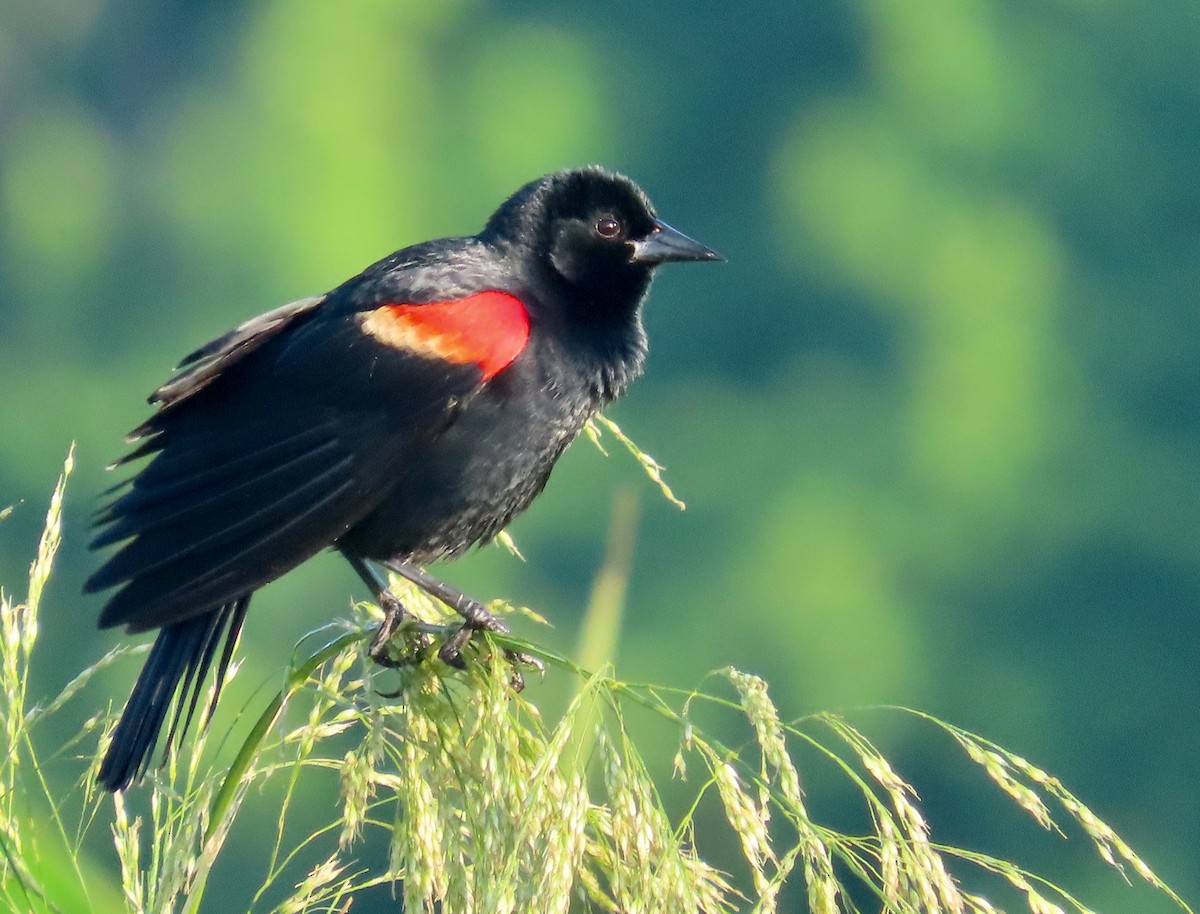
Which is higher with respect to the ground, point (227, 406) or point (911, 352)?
point (227, 406)

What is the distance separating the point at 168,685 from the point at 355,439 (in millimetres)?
420

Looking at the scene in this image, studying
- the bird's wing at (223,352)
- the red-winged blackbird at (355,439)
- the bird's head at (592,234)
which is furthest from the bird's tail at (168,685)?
the bird's head at (592,234)

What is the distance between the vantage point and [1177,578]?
10.7m

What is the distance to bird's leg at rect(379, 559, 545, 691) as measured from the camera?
1562mm

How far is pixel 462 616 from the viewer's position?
6.03ft

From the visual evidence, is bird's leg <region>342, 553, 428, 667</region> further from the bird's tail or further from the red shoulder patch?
the red shoulder patch

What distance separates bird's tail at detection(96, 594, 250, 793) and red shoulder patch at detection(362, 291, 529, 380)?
39 cm

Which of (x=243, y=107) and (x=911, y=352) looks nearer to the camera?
(x=911, y=352)

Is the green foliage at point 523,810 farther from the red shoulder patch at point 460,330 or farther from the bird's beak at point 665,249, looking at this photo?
the bird's beak at point 665,249

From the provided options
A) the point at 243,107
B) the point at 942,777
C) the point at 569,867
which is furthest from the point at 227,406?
the point at 243,107

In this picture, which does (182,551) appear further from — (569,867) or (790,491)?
(790,491)

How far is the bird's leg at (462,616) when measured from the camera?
1.56 metres

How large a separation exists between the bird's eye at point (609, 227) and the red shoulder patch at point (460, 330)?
0.35 metres

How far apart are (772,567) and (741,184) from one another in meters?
3.75
